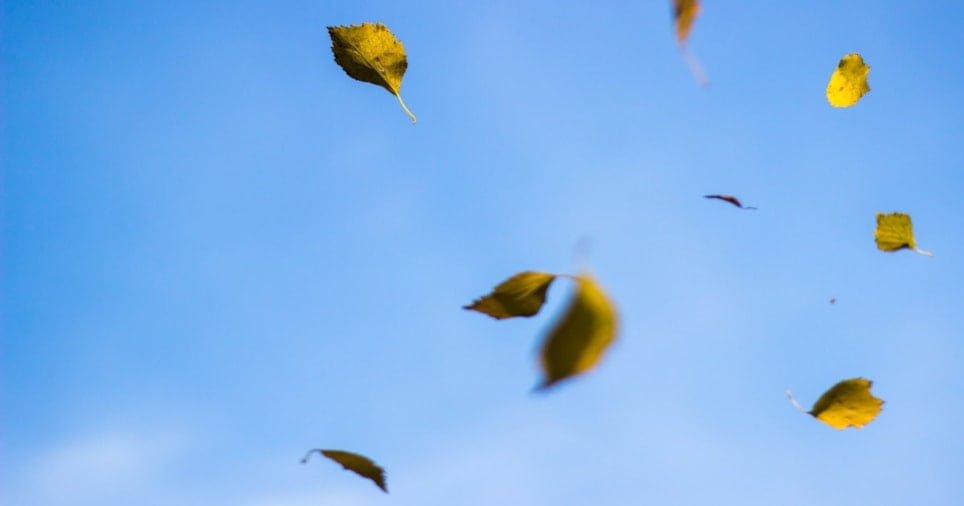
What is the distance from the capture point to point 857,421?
1601 millimetres

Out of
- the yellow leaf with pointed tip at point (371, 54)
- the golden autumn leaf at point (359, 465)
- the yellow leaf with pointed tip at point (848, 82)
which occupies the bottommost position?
the golden autumn leaf at point (359, 465)

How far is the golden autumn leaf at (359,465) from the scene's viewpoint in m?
1.39

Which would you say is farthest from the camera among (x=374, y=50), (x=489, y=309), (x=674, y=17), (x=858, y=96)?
(x=858, y=96)

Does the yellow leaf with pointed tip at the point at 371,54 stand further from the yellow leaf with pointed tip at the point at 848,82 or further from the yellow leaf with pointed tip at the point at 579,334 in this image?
the yellow leaf with pointed tip at the point at 848,82

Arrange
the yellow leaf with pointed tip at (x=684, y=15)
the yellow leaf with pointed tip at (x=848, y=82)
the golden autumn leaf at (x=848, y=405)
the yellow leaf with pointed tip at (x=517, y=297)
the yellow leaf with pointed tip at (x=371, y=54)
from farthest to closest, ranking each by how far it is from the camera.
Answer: the yellow leaf with pointed tip at (x=848, y=82) → the yellow leaf with pointed tip at (x=371, y=54) → the golden autumn leaf at (x=848, y=405) → the yellow leaf with pointed tip at (x=517, y=297) → the yellow leaf with pointed tip at (x=684, y=15)

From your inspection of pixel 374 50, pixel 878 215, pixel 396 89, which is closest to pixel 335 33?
pixel 374 50

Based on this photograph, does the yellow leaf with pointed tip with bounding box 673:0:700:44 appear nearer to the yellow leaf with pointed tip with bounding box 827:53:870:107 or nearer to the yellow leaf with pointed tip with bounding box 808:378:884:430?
the yellow leaf with pointed tip with bounding box 808:378:884:430

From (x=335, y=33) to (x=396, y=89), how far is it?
24cm

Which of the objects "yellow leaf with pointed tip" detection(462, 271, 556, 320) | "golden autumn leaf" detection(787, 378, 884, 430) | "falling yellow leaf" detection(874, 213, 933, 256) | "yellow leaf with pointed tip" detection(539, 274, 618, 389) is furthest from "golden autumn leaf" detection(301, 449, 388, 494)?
"falling yellow leaf" detection(874, 213, 933, 256)

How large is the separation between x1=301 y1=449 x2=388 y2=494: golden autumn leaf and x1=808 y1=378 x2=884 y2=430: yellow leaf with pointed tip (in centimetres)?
110

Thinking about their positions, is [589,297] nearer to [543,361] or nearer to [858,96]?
[543,361]

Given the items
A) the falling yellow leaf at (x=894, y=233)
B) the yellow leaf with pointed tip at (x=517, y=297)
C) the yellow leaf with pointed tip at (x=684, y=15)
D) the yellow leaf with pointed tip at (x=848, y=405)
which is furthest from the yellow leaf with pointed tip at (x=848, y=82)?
the yellow leaf with pointed tip at (x=684, y=15)

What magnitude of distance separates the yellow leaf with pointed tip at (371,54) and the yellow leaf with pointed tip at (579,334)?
1029mm

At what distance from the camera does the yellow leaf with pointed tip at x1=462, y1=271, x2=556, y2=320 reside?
50.5 inches
